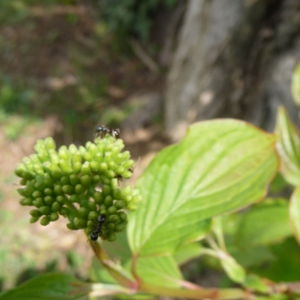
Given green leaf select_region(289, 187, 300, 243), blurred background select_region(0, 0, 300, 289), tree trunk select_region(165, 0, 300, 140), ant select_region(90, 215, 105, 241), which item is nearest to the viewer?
ant select_region(90, 215, 105, 241)

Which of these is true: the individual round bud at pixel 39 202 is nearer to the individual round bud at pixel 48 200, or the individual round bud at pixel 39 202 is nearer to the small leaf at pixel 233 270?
the individual round bud at pixel 48 200

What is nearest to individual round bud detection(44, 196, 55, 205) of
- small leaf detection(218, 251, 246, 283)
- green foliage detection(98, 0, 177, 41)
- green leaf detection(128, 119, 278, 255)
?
green leaf detection(128, 119, 278, 255)

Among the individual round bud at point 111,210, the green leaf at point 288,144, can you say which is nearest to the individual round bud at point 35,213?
the individual round bud at point 111,210

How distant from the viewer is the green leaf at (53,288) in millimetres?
915

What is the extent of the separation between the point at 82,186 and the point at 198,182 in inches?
11.5

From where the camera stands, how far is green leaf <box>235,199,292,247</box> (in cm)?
153

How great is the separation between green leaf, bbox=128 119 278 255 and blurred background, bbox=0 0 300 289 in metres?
0.98

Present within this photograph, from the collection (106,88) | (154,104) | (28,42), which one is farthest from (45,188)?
(28,42)

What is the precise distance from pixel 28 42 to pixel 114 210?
12.4 feet

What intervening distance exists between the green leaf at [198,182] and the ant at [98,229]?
24 cm

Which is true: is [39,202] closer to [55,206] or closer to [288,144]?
[55,206]

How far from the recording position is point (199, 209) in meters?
0.96

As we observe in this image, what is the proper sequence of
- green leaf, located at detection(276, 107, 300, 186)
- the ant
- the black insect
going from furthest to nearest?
green leaf, located at detection(276, 107, 300, 186)
the black insect
the ant

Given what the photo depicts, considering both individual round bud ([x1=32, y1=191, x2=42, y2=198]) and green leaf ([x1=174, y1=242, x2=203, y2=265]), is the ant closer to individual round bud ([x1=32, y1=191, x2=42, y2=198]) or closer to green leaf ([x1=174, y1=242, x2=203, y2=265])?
individual round bud ([x1=32, y1=191, x2=42, y2=198])
